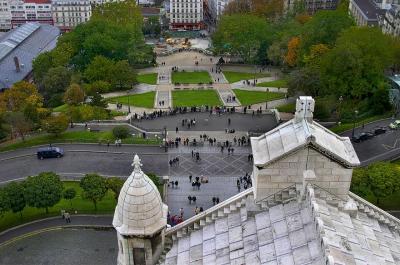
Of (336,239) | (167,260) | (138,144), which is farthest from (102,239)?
(336,239)

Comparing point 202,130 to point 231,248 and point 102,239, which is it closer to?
point 102,239

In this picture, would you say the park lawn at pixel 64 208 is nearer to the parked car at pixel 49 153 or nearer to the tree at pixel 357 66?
the parked car at pixel 49 153

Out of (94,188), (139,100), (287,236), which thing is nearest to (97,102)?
(139,100)

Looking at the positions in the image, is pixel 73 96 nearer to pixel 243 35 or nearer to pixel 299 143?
pixel 243 35

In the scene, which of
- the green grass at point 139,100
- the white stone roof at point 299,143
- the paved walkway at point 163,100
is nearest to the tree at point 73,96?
the green grass at point 139,100

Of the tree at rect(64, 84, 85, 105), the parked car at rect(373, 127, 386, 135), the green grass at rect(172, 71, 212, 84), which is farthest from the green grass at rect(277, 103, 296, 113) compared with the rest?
the tree at rect(64, 84, 85, 105)
